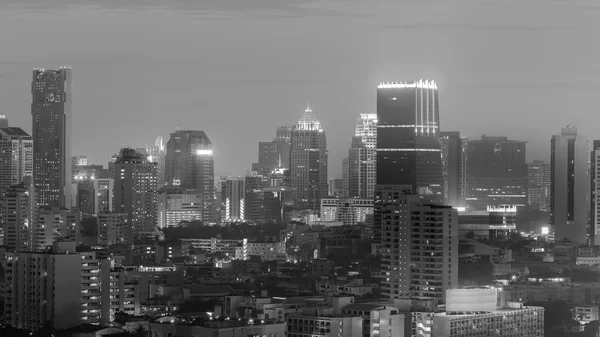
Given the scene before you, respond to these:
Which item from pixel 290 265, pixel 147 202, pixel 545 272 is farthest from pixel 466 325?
pixel 147 202

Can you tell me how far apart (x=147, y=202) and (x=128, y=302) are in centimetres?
2335

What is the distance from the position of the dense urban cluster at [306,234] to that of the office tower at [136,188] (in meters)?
0.07

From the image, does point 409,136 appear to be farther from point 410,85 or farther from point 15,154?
point 15,154

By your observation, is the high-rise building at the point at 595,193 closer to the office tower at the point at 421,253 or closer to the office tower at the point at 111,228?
the office tower at the point at 111,228

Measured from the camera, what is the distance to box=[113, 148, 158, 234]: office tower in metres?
49.7

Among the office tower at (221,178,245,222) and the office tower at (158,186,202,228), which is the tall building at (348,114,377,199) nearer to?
the office tower at (221,178,245,222)

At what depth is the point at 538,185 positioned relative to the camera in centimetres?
5094

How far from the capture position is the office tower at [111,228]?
43.3 meters

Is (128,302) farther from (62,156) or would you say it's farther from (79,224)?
(62,156)

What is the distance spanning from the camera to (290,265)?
40.8 metres

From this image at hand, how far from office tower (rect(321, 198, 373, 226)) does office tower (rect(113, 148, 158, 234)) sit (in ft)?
19.7

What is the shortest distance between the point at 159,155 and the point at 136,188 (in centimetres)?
655

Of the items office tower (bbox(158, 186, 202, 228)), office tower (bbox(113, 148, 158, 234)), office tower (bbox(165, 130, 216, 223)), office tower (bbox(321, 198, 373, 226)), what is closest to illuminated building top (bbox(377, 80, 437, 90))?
office tower (bbox(321, 198, 373, 226))

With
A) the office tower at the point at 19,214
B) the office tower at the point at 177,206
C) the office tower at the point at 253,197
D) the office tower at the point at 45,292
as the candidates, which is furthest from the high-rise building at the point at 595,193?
the office tower at the point at 45,292
